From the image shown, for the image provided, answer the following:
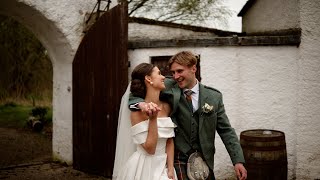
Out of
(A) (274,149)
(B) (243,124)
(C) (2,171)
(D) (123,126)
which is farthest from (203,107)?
(C) (2,171)

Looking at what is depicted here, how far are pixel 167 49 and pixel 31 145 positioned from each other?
524 cm

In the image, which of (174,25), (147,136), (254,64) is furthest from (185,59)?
(174,25)

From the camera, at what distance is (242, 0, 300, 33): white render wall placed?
6.11 meters

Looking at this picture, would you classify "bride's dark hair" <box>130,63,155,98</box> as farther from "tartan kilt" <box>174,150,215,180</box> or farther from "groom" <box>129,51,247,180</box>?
"tartan kilt" <box>174,150,215,180</box>

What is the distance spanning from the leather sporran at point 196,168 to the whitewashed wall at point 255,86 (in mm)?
3185

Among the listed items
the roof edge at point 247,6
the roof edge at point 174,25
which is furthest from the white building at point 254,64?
the roof edge at point 174,25

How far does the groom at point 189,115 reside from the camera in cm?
279

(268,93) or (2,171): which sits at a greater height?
(268,93)

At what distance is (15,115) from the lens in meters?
14.0

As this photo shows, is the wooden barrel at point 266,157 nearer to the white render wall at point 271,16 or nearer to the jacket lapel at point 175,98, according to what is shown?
the white render wall at point 271,16

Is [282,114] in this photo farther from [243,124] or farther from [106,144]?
[106,144]

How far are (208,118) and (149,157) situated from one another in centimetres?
55

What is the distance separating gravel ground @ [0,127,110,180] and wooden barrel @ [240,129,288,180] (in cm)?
254

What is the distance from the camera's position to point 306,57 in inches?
215
